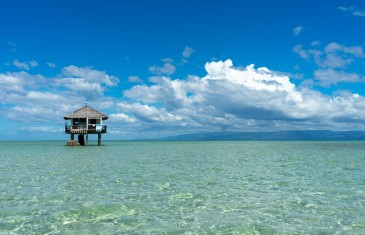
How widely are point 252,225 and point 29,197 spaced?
404 inches

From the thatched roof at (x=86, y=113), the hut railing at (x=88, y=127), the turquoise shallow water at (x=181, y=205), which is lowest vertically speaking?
the turquoise shallow water at (x=181, y=205)

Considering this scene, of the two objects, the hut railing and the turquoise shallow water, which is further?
the hut railing

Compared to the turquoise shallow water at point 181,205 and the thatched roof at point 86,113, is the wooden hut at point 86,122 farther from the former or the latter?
the turquoise shallow water at point 181,205

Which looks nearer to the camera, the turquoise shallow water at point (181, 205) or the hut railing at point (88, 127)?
the turquoise shallow water at point (181, 205)

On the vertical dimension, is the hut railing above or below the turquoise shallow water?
above

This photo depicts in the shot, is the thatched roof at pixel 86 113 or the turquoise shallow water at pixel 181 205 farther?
the thatched roof at pixel 86 113

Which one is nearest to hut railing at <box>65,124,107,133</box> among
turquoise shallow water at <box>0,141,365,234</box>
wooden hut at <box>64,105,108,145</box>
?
wooden hut at <box>64,105,108,145</box>

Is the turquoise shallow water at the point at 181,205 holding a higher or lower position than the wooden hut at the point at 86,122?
lower

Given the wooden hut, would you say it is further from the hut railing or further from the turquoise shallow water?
the turquoise shallow water

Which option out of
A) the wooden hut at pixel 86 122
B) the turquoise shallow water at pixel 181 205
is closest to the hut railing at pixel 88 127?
the wooden hut at pixel 86 122

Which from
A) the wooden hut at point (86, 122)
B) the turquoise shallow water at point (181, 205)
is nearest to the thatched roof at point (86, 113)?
the wooden hut at point (86, 122)

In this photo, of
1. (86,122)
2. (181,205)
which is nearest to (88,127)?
(86,122)

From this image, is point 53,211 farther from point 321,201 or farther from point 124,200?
point 321,201

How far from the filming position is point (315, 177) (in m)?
21.2
